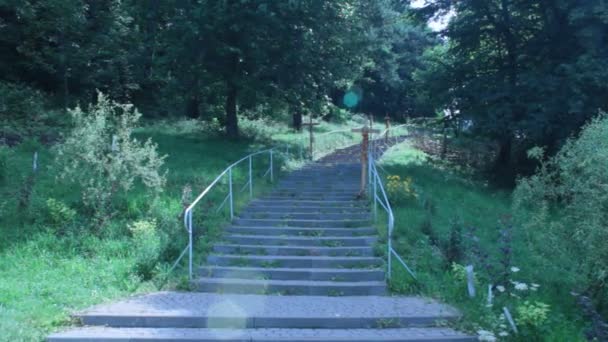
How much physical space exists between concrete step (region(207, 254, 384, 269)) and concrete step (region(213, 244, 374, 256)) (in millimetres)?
342

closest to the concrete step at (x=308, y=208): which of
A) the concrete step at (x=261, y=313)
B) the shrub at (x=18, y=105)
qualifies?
the concrete step at (x=261, y=313)

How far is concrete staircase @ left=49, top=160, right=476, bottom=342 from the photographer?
24.2 ft

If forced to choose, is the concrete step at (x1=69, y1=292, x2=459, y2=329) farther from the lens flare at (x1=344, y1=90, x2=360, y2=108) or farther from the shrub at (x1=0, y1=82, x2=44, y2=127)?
the lens flare at (x1=344, y1=90, x2=360, y2=108)

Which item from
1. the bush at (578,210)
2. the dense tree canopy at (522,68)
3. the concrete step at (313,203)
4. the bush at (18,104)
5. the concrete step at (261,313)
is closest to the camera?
the concrete step at (261,313)

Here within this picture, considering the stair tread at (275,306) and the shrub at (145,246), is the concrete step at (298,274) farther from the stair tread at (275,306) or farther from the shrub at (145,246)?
the shrub at (145,246)

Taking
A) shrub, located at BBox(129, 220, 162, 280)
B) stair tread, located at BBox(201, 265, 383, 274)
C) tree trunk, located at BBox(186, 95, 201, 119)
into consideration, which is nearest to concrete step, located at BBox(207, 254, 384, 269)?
stair tread, located at BBox(201, 265, 383, 274)

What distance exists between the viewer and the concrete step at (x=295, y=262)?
9.92 meters

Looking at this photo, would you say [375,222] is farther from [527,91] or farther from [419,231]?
[527,91]

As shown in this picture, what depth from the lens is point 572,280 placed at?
959 cm

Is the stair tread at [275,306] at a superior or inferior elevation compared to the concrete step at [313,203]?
inferior

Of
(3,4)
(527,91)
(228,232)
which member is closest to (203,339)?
(228,232)

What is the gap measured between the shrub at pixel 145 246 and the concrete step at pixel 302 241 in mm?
1348

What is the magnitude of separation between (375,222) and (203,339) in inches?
215

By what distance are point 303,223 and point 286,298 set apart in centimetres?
339
